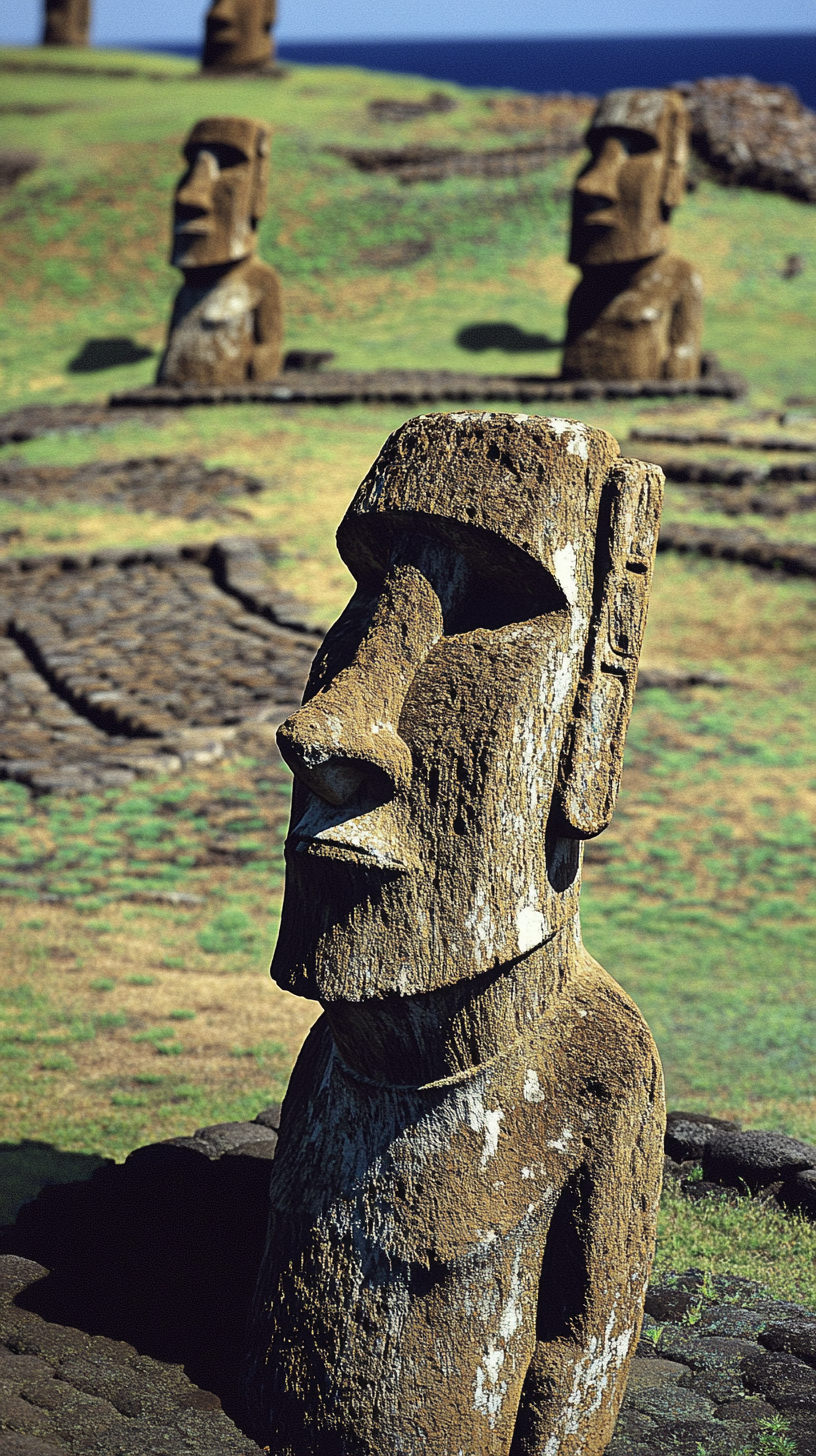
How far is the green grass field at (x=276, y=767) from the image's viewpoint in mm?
5648

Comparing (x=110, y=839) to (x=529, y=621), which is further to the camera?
(x=110, y=839)

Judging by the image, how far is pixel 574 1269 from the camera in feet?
10.1

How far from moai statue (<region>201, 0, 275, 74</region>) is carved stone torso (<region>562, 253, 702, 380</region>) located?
15.4m

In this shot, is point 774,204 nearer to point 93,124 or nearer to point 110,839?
point 93,124

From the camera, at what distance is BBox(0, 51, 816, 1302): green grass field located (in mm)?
5648

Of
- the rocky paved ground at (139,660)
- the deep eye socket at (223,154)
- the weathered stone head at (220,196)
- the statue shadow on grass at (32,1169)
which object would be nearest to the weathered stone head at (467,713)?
the statue shadow on grass at (32,1169)

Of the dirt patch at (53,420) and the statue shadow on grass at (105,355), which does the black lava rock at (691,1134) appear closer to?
the dirt patch at (53,420)

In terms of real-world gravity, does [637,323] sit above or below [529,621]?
above

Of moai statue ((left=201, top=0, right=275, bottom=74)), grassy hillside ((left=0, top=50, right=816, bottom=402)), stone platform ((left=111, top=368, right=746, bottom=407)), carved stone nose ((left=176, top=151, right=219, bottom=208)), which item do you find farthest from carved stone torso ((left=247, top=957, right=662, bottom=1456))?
moai statue ((left=201, top=0, right=275, bottom=74))

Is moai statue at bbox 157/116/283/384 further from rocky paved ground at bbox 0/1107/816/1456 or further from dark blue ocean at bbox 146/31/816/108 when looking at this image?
dark blue ocean at bbox 146/31/816/108

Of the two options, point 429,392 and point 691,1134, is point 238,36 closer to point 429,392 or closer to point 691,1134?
point 429,392

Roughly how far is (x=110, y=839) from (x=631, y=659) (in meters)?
5.08

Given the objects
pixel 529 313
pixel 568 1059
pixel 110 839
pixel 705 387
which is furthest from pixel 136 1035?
pixel 529 313

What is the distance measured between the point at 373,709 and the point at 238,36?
30.1m
